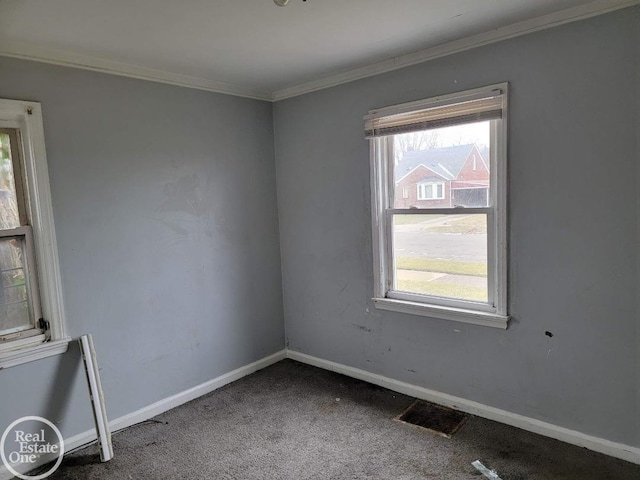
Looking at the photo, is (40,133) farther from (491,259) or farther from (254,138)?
(491,259)

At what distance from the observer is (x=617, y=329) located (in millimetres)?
2180

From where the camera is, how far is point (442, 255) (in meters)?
2.83

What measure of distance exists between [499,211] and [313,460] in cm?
179

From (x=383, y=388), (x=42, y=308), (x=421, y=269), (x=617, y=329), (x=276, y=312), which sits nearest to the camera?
(x=617, y=329)

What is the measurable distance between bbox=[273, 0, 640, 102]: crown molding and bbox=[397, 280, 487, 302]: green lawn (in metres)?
1.48

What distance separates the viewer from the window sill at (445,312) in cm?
256

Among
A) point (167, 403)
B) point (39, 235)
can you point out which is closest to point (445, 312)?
point (167, 403)

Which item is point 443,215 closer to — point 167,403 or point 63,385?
point 167,403

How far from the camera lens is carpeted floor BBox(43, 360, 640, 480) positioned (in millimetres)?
2211

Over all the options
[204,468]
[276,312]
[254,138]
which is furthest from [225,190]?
[204,468]

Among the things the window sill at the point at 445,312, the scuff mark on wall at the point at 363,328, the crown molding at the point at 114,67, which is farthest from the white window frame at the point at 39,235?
the window sill at the point at 445,312

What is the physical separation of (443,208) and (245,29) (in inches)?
63.1

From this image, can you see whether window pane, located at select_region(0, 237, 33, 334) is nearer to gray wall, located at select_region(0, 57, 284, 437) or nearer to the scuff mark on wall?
gray wall, located at select_region(0, 57, 284, 437)

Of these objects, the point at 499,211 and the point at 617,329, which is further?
the point at 499,211
